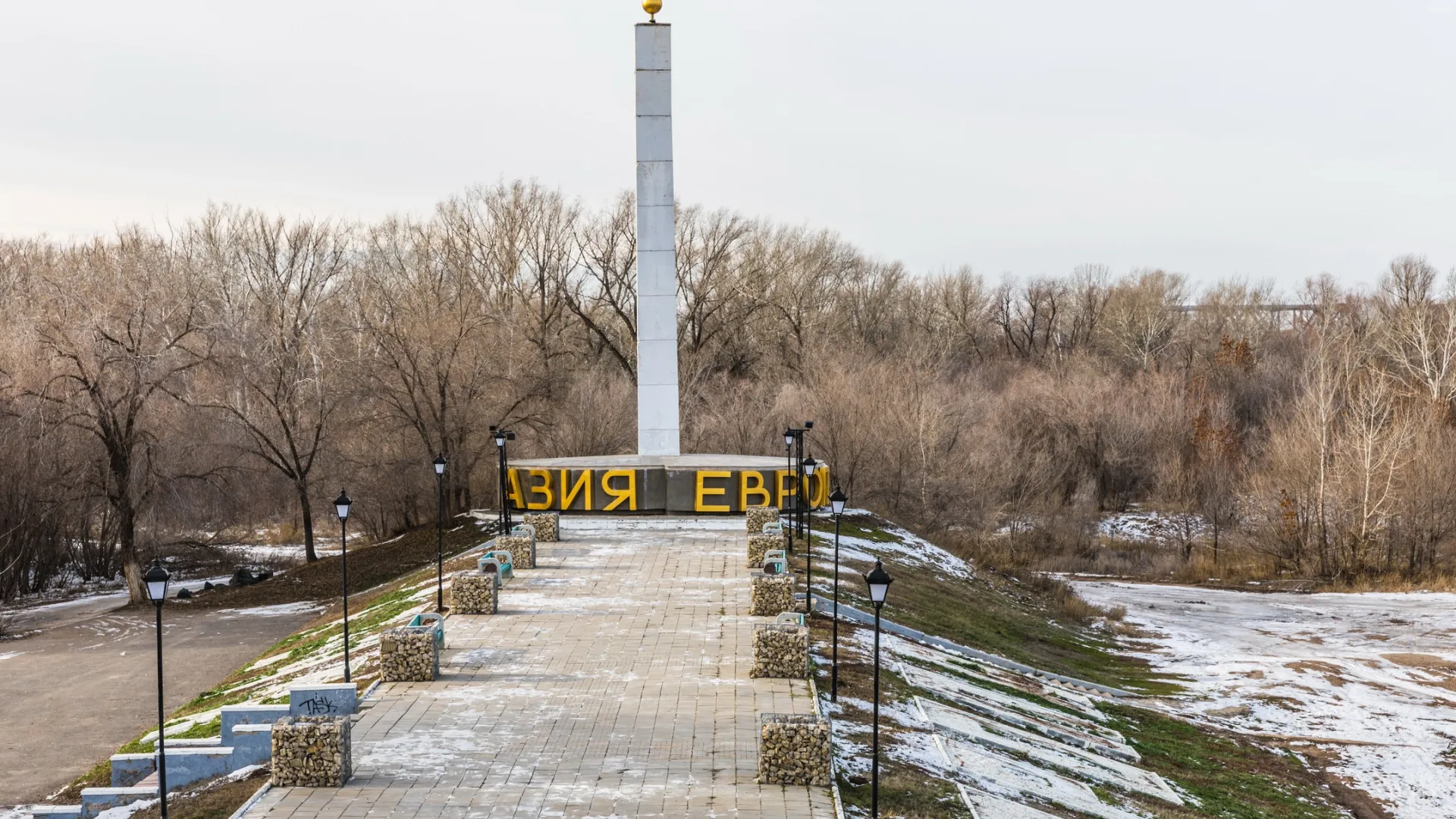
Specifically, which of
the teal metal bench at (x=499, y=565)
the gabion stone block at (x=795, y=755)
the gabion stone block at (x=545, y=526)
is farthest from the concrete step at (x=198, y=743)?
the gabion stone block at (x=545, y=526)

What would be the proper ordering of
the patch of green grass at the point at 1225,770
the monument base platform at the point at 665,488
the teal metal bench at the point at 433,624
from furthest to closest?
the monument base platform at the point at 665,488
the teal metal bench at the point at 433,624
the patch of green grass at the point at 1225,770

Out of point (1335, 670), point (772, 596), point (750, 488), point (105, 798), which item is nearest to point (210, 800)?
point (105, 798)

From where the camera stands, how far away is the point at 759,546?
81.7 feet

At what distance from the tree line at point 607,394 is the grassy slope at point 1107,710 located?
1450 cm

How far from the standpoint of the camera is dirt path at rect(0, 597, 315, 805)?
18.8 m

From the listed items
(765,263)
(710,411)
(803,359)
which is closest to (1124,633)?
(710,411)

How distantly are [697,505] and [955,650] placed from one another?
10.9 meters

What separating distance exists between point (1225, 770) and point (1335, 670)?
9835 millimetres

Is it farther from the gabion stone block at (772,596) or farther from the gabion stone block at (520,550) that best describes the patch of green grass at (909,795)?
the gabion stone block at (520,550)

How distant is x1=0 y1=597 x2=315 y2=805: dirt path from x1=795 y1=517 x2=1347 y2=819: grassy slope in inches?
419

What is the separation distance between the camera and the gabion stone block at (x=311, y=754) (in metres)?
12.9

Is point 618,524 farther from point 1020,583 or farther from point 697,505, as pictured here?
point 1020,583

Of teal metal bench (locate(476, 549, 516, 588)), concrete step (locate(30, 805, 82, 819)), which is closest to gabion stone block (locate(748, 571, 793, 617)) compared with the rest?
teal metal bench (locate(476, 549, 516, 588))

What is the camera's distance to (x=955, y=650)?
23.3 metres
